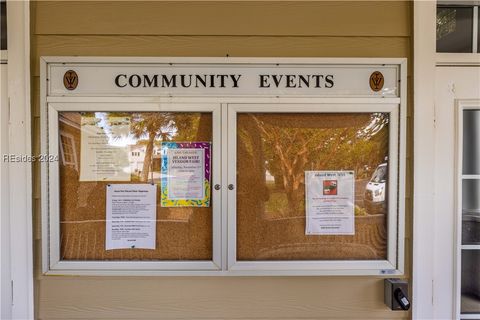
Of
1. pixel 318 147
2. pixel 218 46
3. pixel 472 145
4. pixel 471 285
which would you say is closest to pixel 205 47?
pixel 218 46

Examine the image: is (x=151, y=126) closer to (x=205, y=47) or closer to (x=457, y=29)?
(x=205, y=47)

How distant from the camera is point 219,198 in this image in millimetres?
1510

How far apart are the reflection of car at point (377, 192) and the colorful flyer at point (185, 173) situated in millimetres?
891

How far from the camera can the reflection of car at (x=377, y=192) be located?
1.53 m

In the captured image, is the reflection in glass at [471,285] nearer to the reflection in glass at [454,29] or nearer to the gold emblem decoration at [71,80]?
the reflection in glass at [454,29]

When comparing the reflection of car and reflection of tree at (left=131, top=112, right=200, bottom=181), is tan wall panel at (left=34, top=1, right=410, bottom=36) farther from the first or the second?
the reflection of car

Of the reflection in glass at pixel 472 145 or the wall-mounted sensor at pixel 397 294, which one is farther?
the reflection in glass at pixel 472 145

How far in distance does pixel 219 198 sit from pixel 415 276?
1167mm

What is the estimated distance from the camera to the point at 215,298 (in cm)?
156

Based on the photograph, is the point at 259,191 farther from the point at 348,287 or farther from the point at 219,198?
the point at 348,287

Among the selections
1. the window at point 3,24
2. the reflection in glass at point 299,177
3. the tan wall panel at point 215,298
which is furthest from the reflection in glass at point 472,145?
the window at point 3,24

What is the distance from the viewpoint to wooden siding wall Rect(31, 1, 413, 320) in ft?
4.96

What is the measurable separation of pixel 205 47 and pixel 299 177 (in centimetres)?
88

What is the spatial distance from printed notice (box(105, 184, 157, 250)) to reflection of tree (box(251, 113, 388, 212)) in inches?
27.2
